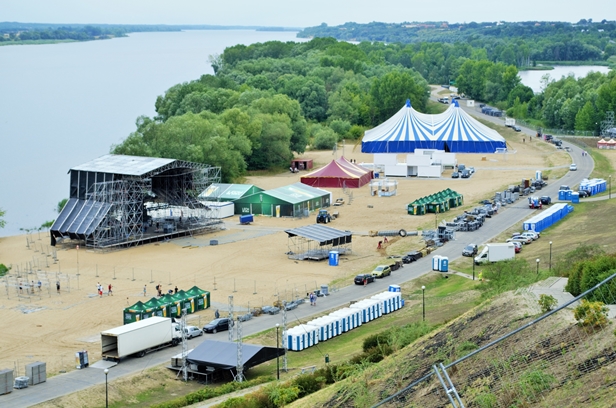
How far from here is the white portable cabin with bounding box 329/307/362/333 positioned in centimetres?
3061

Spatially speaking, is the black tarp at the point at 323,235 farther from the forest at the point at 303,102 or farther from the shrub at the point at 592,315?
the shrub at the point at 592,315

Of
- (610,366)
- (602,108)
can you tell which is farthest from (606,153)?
(610,366)

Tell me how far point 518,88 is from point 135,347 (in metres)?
87.2

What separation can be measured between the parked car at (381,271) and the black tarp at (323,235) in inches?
163

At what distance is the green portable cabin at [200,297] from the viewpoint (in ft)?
110

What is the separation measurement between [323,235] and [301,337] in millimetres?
13236

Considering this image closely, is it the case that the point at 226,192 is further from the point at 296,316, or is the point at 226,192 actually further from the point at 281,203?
the point at 296,316

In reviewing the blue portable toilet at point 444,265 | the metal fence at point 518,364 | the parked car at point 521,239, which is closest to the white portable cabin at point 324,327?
the blue portable toilet at point 444,265

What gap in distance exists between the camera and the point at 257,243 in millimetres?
45188

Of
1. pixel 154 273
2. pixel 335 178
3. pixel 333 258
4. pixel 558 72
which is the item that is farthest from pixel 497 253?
pixel 558 72

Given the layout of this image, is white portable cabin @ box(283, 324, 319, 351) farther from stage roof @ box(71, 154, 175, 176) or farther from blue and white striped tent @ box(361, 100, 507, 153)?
blue and white striped tent @ box(361, 100, 507, 153)

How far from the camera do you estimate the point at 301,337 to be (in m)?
29.1

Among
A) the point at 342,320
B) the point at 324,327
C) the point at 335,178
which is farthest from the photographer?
the point at 335,178

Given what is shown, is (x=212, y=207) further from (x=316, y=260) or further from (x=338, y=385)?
(x=338, y=385)
